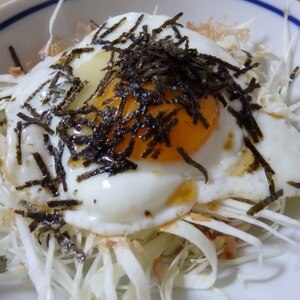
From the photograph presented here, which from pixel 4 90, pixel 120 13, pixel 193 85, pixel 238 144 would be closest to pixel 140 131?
pixel 193 85

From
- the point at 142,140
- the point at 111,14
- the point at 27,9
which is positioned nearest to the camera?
the point at 142,140

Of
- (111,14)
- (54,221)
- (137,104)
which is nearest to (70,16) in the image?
(111,14)

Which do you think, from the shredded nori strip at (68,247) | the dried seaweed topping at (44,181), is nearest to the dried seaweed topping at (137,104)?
the dried seaweed topping at (44,181)

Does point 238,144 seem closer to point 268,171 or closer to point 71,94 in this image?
point 268,171

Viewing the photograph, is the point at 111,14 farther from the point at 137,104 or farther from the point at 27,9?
the point at 137,104

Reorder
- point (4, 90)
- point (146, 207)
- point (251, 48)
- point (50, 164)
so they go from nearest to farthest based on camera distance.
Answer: point (146, 207), point (50, 164), point (4, 90), point (251, 48)

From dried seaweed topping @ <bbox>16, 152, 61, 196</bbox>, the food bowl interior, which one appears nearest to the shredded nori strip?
dried seaweed topping @ <bbox>16, 152, 61, 196</bbox>

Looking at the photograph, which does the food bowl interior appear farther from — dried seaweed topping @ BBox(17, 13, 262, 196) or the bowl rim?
dried seaweed topping @ BBox(17, 13, 262, 196)
